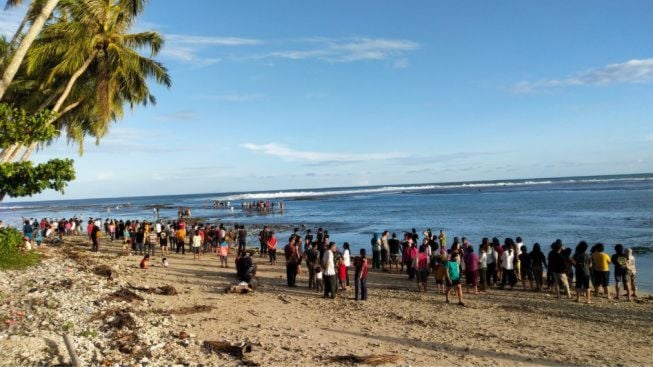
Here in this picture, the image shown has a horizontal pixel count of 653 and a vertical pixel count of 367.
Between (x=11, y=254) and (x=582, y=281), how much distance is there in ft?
56.9

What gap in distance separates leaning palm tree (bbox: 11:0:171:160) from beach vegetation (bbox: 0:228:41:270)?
11.0 ft

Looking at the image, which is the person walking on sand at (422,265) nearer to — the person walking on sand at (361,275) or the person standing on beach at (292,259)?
the person walking on sand at (361,275)

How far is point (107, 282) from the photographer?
1291 centimetres

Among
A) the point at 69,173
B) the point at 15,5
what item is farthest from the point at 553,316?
the point at 15,5

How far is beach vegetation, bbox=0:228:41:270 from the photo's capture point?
14.3 m

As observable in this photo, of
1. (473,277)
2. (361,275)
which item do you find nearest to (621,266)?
(473,277)

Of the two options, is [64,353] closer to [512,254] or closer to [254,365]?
[254,365]

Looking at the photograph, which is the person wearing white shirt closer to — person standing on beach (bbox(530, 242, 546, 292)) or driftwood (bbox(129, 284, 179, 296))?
person standing on beach (bbox(530, 242, 546, 292))

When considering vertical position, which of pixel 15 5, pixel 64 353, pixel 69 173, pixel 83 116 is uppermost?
pixel 15 5

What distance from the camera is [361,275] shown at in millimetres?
12047

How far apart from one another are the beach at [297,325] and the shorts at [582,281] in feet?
1.52

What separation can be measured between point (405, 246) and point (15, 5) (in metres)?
14.2

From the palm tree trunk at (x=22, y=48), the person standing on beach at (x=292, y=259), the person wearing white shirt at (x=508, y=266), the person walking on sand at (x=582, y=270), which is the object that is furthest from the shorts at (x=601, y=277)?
the palm tree trunk at (x=22, y=48)

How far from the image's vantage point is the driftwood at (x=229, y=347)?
771 centimetres
